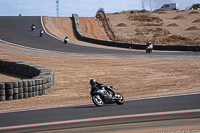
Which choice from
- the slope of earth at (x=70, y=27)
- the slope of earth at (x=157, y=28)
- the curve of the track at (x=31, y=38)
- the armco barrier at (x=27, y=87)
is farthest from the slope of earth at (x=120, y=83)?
the slope of earth at (x=70, y=27)

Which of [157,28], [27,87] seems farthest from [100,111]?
[157,28]

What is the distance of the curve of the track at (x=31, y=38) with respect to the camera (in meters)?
36.1

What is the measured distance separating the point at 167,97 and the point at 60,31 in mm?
46007

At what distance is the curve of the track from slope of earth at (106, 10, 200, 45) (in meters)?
12.5

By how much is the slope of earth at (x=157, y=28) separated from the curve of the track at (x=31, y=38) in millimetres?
12508

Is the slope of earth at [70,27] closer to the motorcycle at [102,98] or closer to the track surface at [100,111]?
the motorcycle at [102,98]

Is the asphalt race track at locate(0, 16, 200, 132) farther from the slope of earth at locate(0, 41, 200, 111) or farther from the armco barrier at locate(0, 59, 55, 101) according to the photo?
the armco barrier at locate(0, 59, 55, 101)

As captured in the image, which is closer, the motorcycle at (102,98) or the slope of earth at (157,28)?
the motorcycle at (102,98)

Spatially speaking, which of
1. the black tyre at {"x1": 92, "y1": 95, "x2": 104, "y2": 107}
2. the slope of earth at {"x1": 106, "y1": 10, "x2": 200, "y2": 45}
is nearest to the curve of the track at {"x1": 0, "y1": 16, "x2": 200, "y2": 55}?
the slope of earth at {"x1": 106, "y1": 10, "x2": 200, "y2": 45}

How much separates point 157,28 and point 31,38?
26.8m

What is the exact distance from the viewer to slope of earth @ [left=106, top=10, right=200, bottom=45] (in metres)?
52.0

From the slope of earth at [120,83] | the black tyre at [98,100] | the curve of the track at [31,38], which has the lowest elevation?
the slope of earth at [120,83]

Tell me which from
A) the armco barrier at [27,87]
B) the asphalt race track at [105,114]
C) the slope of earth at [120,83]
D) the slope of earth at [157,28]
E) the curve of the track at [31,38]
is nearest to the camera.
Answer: the asphalt race track at [105,114]

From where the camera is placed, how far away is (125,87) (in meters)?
14.5
